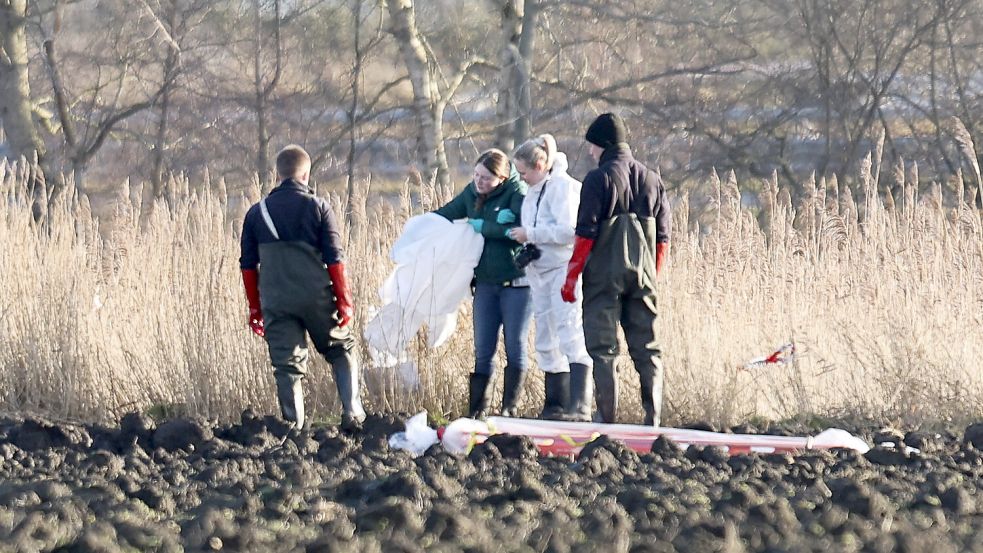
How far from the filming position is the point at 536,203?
24.5 ft

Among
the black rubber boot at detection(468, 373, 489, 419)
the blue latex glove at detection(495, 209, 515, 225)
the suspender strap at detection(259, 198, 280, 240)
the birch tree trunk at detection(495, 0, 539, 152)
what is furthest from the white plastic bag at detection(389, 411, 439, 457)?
the birch tree trunk at detection(495, 0, 539, 152)

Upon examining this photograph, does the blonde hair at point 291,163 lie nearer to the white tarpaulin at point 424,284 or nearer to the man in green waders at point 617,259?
the white tarpaulin at point 424,284

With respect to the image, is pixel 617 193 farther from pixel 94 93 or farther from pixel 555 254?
pixel 94 93

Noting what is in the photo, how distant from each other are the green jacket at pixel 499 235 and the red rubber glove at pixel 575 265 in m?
0.68

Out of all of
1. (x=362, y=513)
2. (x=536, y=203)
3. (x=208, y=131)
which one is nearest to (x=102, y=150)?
(x=208, y=131)

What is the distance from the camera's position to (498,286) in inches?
303

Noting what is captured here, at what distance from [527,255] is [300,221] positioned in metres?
1.19

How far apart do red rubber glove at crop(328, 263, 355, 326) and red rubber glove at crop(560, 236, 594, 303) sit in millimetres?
1089

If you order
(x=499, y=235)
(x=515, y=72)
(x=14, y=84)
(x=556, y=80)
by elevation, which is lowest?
(x=499, y=235)

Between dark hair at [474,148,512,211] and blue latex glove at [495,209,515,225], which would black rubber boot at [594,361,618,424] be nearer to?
blue latex glove at [495,209,515,225]

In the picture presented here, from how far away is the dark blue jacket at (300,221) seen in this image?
707 centimetres

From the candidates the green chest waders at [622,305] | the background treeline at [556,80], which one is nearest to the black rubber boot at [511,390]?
the green chest waders at [622,305]

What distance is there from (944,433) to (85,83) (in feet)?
67.7

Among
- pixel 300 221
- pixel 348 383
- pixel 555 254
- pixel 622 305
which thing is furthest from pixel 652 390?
pixel 300 221
